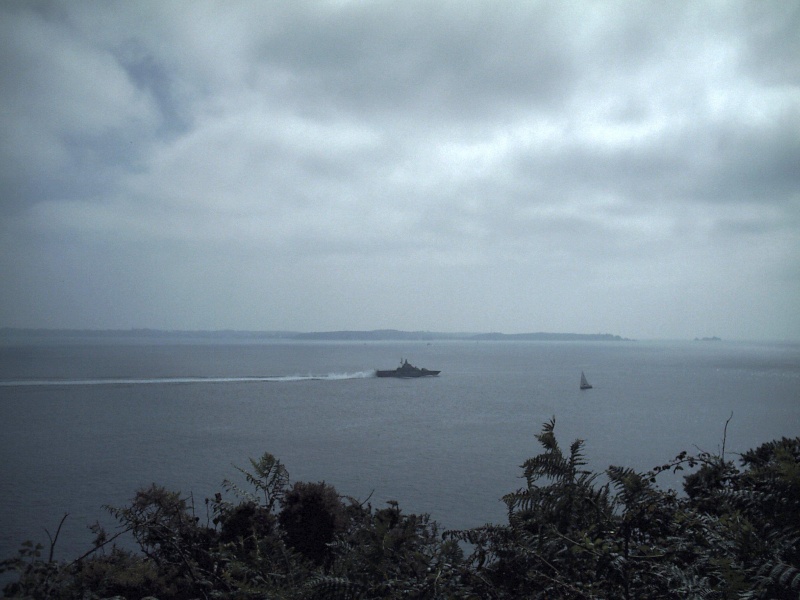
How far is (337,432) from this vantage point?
48031 mm

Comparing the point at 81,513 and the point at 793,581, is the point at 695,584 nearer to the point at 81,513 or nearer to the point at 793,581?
the point at 793,581

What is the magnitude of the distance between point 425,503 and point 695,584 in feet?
84.0

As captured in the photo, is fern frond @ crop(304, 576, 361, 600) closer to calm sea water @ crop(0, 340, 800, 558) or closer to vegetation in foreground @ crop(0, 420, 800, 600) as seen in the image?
vegetation in foreground @ crop(0, 420, 800, 600)

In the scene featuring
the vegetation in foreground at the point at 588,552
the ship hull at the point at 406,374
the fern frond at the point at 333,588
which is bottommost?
the ship hull at the point at 406,374

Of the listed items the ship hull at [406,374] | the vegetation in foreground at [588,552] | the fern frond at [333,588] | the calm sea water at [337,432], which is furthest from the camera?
the ship hull at [406,374]

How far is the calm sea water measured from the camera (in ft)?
94.7

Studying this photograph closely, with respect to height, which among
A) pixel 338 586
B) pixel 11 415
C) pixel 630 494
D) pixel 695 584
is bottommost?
pixel 11 415

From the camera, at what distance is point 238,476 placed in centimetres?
3109

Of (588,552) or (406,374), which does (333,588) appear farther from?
(406,374)

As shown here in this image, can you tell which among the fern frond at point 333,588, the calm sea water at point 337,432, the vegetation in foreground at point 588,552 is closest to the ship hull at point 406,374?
the calm sea water at point 337,432

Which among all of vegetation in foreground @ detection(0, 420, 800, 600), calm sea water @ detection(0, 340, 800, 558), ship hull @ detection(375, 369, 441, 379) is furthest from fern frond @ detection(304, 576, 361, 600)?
ship hull @ detection(375, 369, 441, 379)

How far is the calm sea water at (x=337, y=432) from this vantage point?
2886 cm

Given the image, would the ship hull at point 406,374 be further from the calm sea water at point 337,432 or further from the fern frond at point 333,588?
the fern frond at point 333,588

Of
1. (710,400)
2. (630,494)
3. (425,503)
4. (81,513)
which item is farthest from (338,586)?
(710,400)
